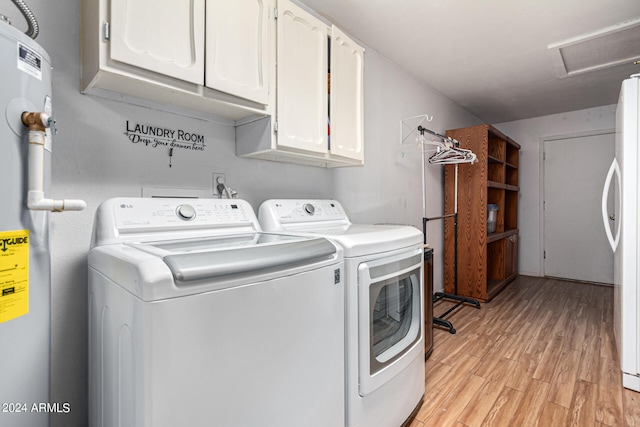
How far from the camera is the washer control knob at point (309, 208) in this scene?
1.85m

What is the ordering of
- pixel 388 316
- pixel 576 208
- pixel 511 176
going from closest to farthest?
1. pixel 388 316
2. pixel 576 208
3. pixel 511 176

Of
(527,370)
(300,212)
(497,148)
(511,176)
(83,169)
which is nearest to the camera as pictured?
(83,169)

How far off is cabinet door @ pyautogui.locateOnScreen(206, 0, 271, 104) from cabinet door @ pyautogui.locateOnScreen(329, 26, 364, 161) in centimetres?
49

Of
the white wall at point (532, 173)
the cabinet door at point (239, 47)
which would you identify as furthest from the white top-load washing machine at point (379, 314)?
the white wall at point (532, 173)

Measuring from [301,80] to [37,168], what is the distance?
119 centimetres

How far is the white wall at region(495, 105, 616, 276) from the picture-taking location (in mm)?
4523

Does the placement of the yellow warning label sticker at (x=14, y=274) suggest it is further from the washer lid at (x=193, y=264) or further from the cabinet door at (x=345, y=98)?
the cabinet door at (x=345, y=98)

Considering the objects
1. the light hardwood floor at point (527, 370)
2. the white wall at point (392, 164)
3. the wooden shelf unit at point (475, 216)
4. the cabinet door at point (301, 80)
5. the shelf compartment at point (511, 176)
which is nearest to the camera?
the cabinet door at point (301, 80)

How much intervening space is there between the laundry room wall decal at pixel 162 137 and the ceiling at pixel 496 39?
1.25 metres

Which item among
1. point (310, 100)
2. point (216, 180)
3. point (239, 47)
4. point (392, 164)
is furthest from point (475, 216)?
point (239, 47)

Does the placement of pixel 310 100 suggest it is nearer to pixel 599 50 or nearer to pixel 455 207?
pixel 455 207

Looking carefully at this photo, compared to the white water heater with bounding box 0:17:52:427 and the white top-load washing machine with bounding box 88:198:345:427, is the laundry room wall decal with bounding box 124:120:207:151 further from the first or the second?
the white water heater with bounding box 0:17:52:427

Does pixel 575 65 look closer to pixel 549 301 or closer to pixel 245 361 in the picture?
pixel 549 301

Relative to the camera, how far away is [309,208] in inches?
73.7
